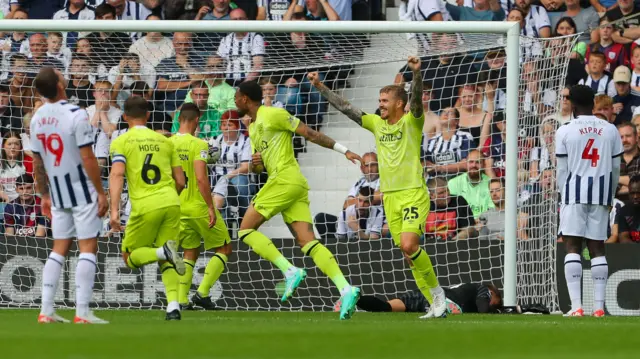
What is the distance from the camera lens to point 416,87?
10.4 m

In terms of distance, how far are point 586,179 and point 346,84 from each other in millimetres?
4846

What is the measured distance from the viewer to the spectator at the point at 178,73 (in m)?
14.7

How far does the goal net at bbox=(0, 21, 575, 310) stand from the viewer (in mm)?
13812

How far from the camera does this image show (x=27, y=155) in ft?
49.4

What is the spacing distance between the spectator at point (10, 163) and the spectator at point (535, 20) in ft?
22.1

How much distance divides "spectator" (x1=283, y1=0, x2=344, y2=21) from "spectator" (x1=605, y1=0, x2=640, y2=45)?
3690 millimetres

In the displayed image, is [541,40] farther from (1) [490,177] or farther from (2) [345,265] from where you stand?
(2) [345,265]

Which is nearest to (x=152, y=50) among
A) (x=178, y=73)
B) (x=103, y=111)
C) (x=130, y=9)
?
(x=178, y=73)

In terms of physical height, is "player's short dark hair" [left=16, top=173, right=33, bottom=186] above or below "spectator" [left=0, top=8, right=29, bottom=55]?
below

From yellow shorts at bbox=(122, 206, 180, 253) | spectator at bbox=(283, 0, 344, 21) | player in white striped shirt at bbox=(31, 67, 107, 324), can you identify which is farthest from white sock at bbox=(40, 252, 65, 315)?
spectator at bbox=(283, 0, 344, 21)

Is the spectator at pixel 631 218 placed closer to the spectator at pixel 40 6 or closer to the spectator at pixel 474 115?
the spectator at pixel 474 115

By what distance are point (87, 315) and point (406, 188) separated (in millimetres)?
3066

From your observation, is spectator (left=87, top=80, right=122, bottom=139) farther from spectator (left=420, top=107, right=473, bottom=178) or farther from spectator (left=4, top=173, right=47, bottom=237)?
spectator (left=420, top=107, right=473, bottom=178)

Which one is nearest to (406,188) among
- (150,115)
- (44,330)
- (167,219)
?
(167,219)
